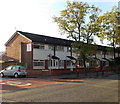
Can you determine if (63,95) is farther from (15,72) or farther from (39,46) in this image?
(39,46)

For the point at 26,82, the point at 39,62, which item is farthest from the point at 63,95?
the point at 39,62

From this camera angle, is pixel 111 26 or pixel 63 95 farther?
pixel 111 26

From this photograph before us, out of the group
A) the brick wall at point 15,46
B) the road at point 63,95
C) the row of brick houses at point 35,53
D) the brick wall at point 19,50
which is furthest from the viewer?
the brick wall at point 15,46

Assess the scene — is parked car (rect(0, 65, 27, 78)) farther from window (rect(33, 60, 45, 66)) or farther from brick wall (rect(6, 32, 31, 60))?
brick wall (rect(6, 32, 31, 60))

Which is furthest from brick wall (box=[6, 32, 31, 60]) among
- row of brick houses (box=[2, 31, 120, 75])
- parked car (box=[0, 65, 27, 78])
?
parked car (box=[0, 65, 27, 78])

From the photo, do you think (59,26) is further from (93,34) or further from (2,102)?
(2,102)

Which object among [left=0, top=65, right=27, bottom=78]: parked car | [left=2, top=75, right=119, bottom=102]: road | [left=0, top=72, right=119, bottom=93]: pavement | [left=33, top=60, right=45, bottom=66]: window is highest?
[left=33, top=60, right=45, bottom=66]: window

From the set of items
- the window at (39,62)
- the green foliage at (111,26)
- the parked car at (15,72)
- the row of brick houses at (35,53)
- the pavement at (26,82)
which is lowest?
the pavement at (26,82)

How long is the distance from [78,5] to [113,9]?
1047cm

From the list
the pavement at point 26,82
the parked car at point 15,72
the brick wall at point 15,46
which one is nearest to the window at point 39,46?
the brick wall at point 15,46

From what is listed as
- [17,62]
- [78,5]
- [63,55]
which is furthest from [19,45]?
[78,5]

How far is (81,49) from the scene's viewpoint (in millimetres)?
26062

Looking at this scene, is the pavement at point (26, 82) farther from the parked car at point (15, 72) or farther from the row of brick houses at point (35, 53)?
the row of brick houses at point (35, 53)

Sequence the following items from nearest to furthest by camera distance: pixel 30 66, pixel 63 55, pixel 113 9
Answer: pixel 30 66, pixel 113 9, pixel 63 55
